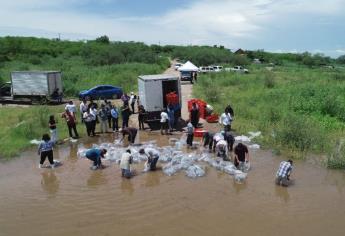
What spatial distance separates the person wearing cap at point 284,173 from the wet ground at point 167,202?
21 cm

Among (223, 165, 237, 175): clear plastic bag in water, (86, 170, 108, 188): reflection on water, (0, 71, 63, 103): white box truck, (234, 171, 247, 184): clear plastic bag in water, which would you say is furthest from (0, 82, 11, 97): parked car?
(234, 171, 247, 184): clear plastic bag in water

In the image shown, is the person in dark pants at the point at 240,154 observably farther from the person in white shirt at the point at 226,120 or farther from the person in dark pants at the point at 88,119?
the person in dark pants at the point at 88,119

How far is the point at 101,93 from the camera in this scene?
1246 inches

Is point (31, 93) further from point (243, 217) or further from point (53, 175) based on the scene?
point (243, 217)

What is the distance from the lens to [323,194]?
40.4 ft

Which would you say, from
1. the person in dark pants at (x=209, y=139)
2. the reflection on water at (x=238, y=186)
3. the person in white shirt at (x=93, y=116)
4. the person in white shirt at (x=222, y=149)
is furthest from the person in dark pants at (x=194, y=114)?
the reflection on water at (x=238, y=186)

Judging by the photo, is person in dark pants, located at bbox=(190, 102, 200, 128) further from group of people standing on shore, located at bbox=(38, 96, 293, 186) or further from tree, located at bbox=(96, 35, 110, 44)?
tree, located at bbox=(96, 35, 110, 44)

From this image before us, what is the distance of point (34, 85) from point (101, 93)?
4.78 meters

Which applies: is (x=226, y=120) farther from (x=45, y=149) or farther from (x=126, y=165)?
(x=45, y=149)

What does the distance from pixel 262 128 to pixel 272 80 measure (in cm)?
1675

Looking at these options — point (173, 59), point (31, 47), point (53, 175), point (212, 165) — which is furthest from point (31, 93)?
point (173, 59)

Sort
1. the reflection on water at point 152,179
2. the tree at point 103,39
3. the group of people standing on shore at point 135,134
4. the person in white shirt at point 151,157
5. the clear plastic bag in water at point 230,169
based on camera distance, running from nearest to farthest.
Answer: the reflection on water at point 152,179 < the group of people standing on shore at point 135,134 < the clear plastic bag in water at point 230,169 < the person in white shirt at point 151,157 < the tree at point 103,39

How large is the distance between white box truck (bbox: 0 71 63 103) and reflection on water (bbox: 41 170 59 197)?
54.7 ft

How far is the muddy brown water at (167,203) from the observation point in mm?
10203
